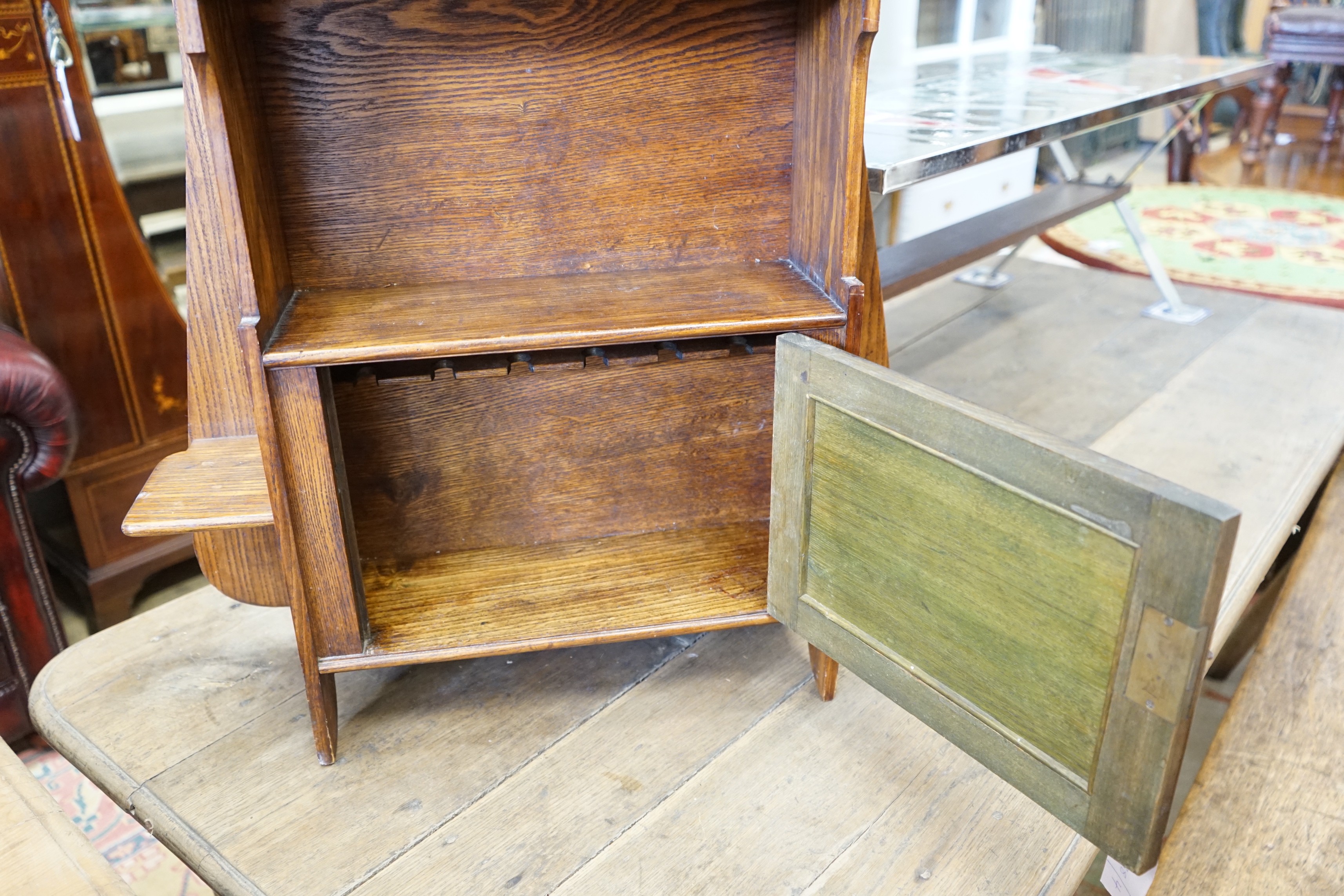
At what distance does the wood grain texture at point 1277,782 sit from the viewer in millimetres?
1102

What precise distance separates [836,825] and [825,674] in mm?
228

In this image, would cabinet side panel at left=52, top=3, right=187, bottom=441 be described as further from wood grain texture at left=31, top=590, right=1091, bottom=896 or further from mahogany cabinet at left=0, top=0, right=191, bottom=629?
wood grain texture at left=31, top=590, right=1091, bottom=896

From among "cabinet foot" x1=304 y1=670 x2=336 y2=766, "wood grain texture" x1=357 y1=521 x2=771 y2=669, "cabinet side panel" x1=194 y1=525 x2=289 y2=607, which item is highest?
"cabinet side panel" x1=194 y1=525 x2=289 y2=607

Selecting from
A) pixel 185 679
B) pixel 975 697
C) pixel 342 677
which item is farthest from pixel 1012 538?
pixel 185 679

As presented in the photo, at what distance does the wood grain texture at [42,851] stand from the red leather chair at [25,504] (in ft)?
2.81

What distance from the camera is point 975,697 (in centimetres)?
104

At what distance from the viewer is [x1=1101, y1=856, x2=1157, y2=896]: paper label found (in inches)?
47.2

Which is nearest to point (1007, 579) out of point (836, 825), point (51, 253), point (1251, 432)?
point (836, 825)

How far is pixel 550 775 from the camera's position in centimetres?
127

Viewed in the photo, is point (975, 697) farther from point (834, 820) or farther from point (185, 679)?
point (185, 679)

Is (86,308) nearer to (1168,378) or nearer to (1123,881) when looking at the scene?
(1123,881)

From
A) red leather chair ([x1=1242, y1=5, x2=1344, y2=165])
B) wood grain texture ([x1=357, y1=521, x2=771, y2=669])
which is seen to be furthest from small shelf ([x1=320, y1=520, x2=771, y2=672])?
red leather chair ([x1=1242, y1=5, x2=1344, y2=165])

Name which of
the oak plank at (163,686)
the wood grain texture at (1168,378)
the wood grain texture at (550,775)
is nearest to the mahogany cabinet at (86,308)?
the oak plank at (163,686)

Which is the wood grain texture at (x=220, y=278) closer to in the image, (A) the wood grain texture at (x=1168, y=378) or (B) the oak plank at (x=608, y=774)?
(B) the oak plank at (x=608, y=774)
